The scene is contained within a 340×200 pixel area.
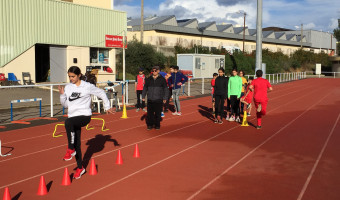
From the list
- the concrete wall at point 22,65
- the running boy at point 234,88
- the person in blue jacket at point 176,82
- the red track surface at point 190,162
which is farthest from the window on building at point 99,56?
the running boy at point 234,88

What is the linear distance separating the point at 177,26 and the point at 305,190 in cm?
5467

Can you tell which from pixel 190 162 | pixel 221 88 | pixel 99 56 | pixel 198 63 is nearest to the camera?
pixel 190 162

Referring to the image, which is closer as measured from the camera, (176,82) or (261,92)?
(261,92)

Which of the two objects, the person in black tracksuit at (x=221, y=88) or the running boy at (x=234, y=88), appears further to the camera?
the running boy at (x=234, y=88)

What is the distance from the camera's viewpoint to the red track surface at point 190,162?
19.4ft

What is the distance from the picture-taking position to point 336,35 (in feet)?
287

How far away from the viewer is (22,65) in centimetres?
2686

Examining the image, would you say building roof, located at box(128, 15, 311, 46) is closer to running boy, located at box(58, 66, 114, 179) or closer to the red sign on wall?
the red sign on wall

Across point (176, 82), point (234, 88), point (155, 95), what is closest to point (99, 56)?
point (176, 82)

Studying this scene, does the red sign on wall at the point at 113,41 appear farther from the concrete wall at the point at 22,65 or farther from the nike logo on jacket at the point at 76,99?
the nike logo on jacket at the point at 76,99

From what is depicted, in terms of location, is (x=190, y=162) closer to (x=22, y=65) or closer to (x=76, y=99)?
(x=76, y=99)

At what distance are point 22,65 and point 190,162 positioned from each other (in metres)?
22.2

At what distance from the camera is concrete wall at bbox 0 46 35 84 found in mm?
26000

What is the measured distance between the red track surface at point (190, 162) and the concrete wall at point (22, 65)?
51.7 ft
